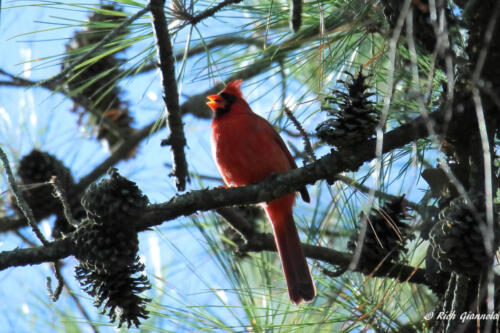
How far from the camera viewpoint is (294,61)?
116 inches

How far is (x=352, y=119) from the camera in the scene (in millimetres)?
2223

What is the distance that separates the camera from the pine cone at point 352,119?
2.21 metres

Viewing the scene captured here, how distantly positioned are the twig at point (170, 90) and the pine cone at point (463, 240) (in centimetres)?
103

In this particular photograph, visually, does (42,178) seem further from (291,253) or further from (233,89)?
(291,253)

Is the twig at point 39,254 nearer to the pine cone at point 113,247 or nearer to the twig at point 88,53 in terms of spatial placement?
the pine cone at point 113,247

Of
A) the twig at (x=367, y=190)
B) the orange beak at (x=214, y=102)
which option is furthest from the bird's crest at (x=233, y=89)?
the twig at (x=367, y=190)

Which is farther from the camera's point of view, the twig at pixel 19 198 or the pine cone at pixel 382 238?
the pine cone at pixel 382 238

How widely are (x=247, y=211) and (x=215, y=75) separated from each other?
1.39m

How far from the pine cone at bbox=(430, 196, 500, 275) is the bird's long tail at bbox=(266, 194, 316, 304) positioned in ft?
3.49

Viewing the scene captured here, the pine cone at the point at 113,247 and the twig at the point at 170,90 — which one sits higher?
the twig at the point at 170,90

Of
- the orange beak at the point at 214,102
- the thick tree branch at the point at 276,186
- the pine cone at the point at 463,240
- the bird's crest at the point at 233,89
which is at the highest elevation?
the bird's crest at the point at 233,89

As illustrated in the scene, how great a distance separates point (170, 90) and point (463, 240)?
1.16m

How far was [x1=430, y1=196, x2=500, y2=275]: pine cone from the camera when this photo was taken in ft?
5.99

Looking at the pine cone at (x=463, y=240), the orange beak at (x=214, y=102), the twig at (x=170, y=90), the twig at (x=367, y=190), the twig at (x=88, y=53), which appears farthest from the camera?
the orange beak at (x=214, y=102)
